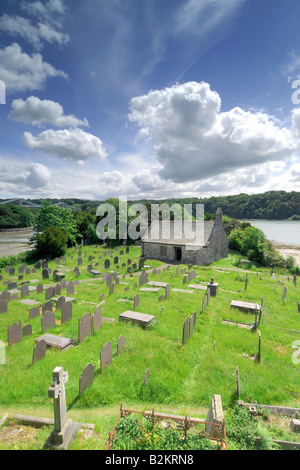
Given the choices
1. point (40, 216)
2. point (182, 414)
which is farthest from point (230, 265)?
point (40, 216)

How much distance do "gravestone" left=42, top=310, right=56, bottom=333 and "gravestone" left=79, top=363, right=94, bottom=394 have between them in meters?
4.36

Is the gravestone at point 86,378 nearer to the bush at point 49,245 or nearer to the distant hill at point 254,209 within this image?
the bush at point 49,245

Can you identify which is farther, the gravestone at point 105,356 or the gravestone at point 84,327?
the gravestone at point 84,327

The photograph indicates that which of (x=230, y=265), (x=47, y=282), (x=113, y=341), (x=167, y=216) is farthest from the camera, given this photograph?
(x=167, y=216)

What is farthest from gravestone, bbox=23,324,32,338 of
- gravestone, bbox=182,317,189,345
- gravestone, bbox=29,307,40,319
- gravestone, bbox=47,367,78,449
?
gravestone, bbox=182,317,189,345

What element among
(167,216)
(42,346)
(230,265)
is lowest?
(230,265)

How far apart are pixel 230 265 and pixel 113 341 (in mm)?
20515

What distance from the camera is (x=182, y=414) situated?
542cm

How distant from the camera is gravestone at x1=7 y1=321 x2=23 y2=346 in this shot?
348 inches

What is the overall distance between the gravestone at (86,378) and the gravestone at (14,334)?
4366mm

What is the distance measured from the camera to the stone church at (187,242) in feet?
84.9

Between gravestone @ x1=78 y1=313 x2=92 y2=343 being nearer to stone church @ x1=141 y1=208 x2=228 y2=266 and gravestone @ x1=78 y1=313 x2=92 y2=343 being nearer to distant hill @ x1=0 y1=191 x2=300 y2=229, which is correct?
stone church @ x1=141 y1=208 x2=228 y2=266

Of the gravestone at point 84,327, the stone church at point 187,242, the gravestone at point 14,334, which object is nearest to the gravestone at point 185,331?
the gravestone at point 84,327

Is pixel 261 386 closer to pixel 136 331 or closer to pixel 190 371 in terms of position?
pixel 190 371
